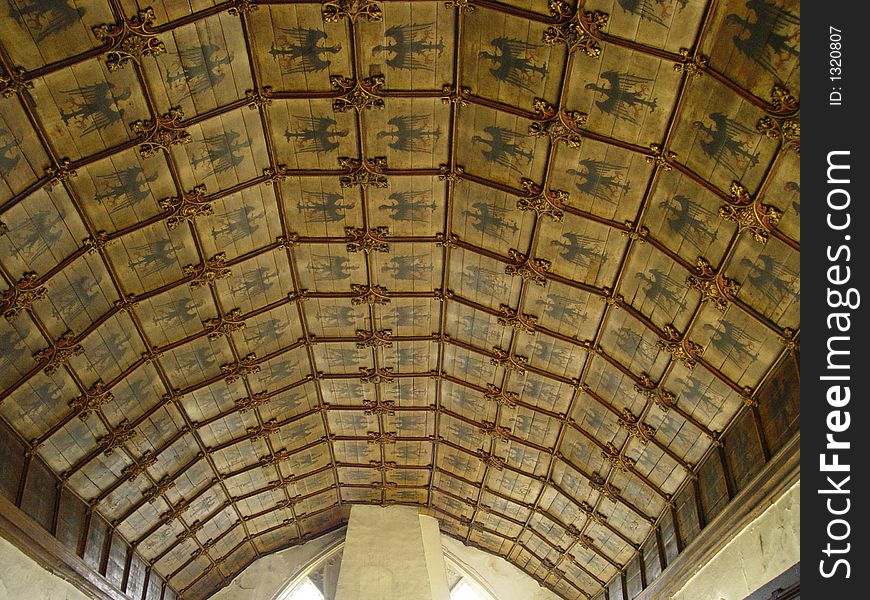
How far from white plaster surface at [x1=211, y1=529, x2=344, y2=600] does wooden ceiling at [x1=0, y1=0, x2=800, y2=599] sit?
15.0 feet

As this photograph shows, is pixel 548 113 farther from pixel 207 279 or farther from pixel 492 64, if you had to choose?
pixel 207 279

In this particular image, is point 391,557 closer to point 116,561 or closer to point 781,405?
point 116,561

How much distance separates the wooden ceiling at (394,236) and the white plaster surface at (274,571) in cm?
457

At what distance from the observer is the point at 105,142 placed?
38.0 ft

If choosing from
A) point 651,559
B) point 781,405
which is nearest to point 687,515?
point 651,559

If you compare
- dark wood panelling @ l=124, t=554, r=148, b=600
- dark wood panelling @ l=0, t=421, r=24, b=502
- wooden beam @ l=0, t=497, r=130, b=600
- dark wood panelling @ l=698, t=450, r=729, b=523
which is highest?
dark wood panelling @ l=698, t=450, r=729, b=523

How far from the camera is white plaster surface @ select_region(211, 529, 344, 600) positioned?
79.3 feet

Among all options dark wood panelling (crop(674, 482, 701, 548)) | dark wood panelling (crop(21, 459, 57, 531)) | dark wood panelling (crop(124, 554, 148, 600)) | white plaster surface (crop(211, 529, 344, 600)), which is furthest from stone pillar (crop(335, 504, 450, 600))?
dark wood panelling (crop(21, 459, 57, 531))

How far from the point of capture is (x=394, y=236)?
1516cm

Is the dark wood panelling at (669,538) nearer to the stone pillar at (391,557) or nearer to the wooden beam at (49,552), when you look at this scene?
the stone pillar at (391,557)

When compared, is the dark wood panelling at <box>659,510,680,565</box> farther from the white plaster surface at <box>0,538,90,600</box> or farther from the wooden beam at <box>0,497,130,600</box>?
the white plaster surface at <box>0,538,90,600</box>

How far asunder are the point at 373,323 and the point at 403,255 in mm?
2224

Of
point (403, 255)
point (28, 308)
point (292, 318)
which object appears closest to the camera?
point (28, 308)


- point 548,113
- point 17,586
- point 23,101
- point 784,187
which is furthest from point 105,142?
point 784,187
